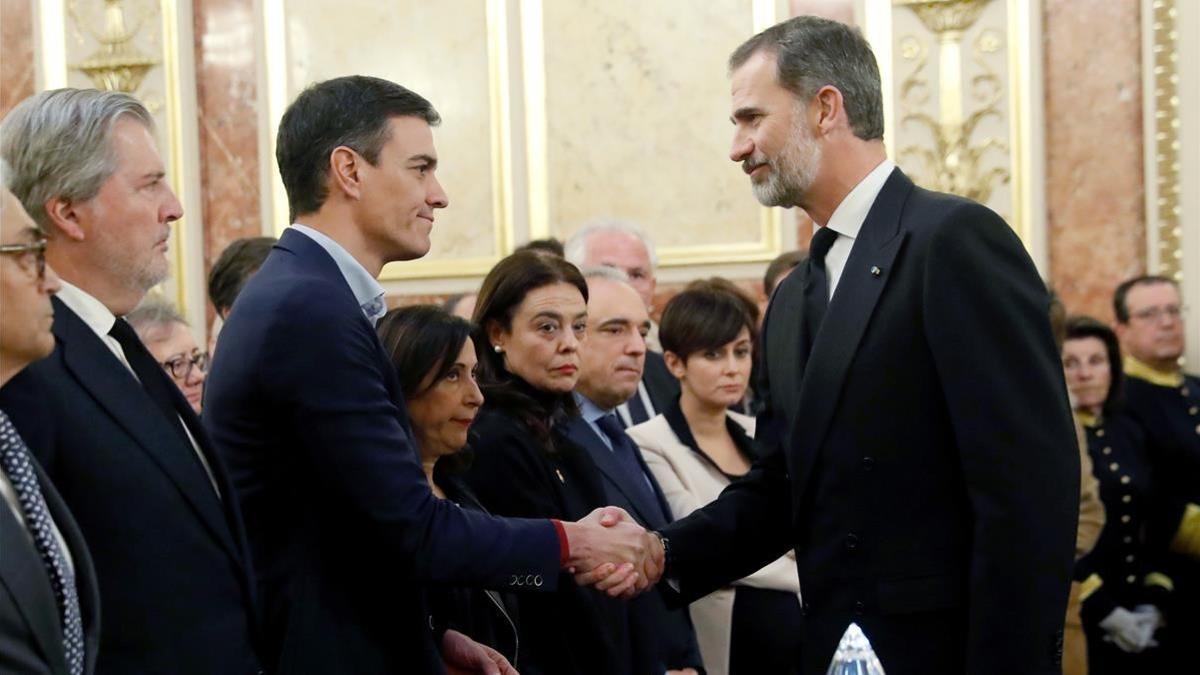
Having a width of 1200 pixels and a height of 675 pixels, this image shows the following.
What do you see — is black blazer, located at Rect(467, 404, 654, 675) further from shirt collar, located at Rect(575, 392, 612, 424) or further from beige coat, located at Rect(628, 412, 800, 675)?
beige coat, located at Rect(628, 412, 800, 675)

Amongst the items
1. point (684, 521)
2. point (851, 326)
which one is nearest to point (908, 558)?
point (851, 326)

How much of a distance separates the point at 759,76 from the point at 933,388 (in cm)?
78

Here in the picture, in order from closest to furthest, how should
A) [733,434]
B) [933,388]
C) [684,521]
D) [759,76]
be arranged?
[933,388]
[759,76]
[684,521]
[733,434]

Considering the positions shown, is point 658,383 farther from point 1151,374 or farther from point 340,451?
point 340,451

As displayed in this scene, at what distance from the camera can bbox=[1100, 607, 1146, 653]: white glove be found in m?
5.94

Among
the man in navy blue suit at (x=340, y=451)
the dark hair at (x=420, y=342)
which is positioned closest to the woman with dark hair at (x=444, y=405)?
the dark hair at (x=420, y=342)

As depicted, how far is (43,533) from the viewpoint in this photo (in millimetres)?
2100

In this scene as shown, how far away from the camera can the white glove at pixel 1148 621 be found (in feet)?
19.5

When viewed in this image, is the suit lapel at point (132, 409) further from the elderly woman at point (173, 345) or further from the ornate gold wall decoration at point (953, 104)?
the ornate gold wall decoration at point (953, 104)

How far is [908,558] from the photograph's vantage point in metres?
2.99

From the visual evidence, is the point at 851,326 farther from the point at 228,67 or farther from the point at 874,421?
the point at 228,67

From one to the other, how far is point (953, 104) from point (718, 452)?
9.95ft

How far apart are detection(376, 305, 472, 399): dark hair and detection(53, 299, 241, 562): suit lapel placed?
3.14ft

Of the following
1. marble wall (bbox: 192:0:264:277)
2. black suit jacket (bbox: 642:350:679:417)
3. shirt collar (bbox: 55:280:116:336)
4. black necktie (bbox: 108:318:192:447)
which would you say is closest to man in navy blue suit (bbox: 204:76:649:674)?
black necktie (bbox: 108:318:192:447)
